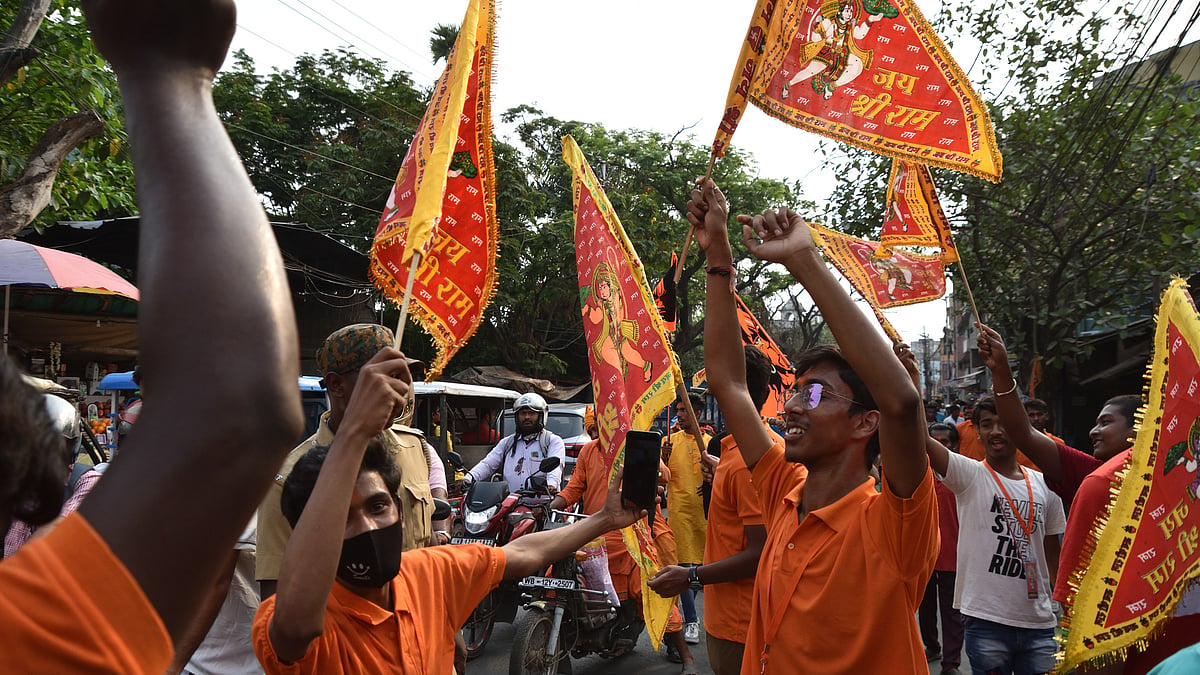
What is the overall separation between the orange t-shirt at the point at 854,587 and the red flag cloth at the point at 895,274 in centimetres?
255

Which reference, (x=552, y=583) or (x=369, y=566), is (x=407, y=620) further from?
(x=552, y=583)

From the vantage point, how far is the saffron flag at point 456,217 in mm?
2754

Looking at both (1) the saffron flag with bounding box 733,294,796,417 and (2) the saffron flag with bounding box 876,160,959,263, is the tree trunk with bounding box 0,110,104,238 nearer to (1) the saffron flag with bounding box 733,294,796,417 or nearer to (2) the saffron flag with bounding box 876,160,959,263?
(1) the saffron flag with bounding box 733,294,796,417

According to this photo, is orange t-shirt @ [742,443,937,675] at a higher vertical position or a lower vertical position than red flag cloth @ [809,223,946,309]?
lower

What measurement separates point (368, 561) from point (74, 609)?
63.5 inches

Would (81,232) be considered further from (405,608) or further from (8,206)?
(405,608)

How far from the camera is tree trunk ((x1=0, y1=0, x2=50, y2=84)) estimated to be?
5.82 m

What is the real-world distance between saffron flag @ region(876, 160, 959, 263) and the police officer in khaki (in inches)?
110

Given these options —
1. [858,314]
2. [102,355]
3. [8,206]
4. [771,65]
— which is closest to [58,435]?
[858,314]

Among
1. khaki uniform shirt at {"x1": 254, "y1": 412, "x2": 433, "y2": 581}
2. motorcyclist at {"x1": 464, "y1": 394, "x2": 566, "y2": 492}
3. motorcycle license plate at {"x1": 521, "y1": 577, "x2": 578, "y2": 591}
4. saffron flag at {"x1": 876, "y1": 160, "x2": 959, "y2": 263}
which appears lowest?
motorcycle license plate at {"x1": 521, "y1": 577, "x2": 578, "y2": 591}

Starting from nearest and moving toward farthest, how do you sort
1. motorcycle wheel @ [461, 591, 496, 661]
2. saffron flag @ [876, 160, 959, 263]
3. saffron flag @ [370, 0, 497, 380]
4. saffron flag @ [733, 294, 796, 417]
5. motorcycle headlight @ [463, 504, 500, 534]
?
saffron flag @ [370, 0, 497, 380] → saffron flag @ [876, 160, 959, 263] → saffron flag @ [733, 294, 796, 417] → motorcycle wheel @ [461, 591, 496, 661] → motorcycle headlight @ [463, 504, 500, 534]

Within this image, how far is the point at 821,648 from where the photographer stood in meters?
2.42

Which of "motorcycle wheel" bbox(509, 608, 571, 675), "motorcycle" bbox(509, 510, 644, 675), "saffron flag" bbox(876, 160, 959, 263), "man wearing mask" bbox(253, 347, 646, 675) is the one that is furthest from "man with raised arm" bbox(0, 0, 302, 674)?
"motorcycle wheel" bbox(509, 608, 571, 675)

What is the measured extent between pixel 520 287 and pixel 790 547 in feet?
66.7
